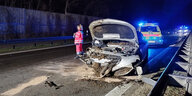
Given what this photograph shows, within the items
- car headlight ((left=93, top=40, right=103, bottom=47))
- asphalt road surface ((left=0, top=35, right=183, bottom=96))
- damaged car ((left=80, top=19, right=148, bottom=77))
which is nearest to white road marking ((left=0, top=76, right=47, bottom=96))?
asphalt road surface ((left=0, top=35, right=183, bottom=96))

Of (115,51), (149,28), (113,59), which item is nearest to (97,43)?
(115,51)

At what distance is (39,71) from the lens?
19.5 ft

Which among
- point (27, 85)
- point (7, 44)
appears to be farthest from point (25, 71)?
point (7, 44)

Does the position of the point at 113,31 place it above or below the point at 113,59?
above

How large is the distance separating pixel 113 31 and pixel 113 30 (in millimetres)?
57

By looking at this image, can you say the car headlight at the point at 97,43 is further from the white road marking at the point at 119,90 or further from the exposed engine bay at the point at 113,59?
the white road marking at the point at 119,90

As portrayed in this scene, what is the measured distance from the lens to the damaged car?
16.8 feet

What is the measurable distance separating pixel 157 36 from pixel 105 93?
9.25 meters

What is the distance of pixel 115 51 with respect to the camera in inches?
220

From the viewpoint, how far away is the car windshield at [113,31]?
5.84 meters

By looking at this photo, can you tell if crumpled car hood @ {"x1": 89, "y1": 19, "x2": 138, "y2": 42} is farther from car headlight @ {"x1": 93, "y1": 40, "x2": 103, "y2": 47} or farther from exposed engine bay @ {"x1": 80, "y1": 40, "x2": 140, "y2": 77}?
exposed engine bay @ {"x1": 80, "y1": 40, "x2": 140, "y2": 77}

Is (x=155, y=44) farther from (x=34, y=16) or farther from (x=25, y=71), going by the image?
(x=34, y=16)

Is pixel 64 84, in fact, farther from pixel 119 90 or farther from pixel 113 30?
pixel 113 30

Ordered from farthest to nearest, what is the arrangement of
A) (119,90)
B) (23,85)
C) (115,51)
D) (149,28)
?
(149,28) < (115,51) < (23,85) < (119,90)
